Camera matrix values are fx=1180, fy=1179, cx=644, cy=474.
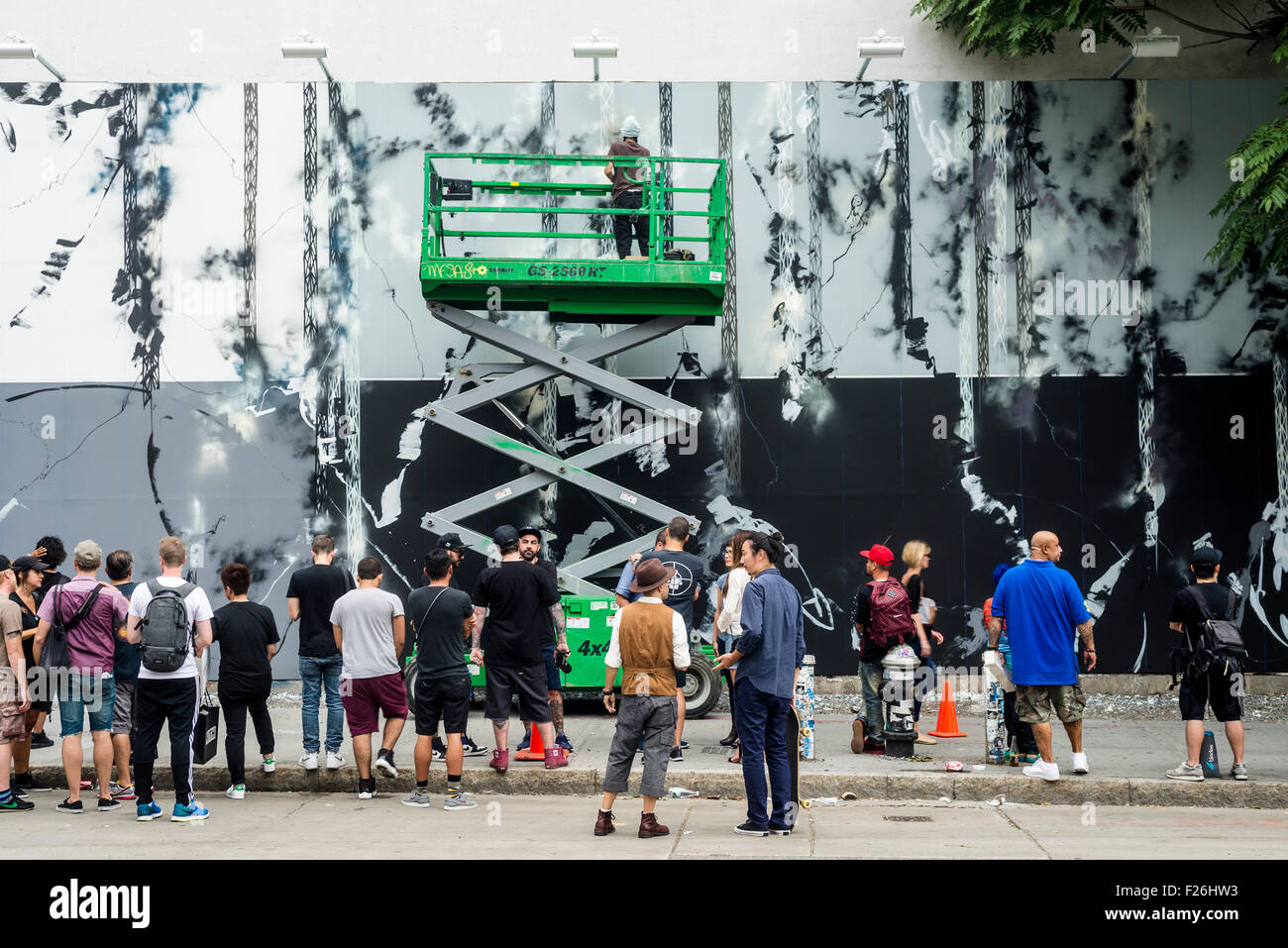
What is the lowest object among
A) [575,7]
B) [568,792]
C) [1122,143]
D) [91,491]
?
[568,792]

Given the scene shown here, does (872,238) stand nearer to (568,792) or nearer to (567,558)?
(567,558)

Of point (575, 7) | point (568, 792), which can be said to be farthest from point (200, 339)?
point (568, 792)

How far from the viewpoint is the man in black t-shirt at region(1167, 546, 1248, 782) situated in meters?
9.27

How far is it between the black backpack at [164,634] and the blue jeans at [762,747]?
12.9 ft

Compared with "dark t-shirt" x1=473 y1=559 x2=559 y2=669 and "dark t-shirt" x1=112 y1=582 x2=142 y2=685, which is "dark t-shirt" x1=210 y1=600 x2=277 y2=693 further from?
"dark t-shirt" x1=473 y1=559 x2=559 y2=669

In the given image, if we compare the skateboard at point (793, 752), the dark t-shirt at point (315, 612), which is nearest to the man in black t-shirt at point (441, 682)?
the dark t-shirt at point (315, 612)

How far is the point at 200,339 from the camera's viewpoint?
45.9ft

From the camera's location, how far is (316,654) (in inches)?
379

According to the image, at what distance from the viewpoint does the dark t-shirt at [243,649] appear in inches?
354

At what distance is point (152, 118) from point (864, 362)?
29.4ft

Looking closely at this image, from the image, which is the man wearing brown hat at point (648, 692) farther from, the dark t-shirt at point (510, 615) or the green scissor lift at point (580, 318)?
the green scissor lift at point (580, 318)

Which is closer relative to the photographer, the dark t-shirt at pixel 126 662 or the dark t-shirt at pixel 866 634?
→ the dark t-shirt at pixel 126 662

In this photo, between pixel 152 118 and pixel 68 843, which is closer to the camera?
pixel 68 843

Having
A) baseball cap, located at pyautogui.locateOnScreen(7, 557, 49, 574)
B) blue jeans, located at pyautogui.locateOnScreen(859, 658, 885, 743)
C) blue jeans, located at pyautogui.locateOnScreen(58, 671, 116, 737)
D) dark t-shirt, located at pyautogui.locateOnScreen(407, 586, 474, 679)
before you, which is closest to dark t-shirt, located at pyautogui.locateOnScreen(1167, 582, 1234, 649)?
blue jeans, located at pyautogui.locateOnScreen(859, 658, 885, 743)
